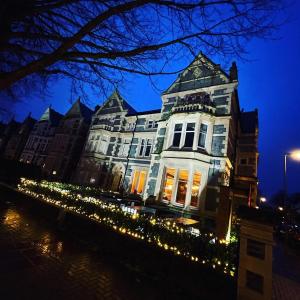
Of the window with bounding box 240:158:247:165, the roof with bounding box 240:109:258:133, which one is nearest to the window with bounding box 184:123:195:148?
the window with bounding box 240:158:247:165

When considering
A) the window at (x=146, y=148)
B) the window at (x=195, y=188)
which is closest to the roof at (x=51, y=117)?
the window at (x=146, y=148)

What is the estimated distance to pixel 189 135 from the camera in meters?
16.9

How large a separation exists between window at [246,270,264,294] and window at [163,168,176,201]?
12122 millimetres

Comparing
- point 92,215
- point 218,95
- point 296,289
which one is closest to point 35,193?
point 92,215

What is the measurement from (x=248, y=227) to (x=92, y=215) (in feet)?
21.3

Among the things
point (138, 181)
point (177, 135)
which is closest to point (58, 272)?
point (177, 135)

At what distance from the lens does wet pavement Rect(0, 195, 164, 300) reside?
4383 mm

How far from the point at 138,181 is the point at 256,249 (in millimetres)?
20260

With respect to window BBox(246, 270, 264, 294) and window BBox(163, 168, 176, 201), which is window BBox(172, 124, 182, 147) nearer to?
window BBox(163, 168, 176, 201)

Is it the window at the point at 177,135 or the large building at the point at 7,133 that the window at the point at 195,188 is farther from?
the large building at the point at 7,133

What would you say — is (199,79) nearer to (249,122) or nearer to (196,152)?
(196,152)

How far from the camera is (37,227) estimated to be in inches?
352

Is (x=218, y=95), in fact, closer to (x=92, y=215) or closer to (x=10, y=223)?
(x=92, y=215)

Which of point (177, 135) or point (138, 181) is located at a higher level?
point (177, 135)
